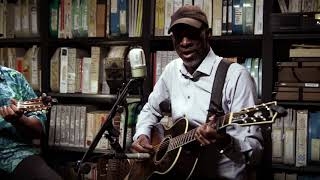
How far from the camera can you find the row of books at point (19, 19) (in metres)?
2.88

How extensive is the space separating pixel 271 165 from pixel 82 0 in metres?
1.56

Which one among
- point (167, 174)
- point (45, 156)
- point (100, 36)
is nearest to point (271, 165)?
Answer: point (167, 174)

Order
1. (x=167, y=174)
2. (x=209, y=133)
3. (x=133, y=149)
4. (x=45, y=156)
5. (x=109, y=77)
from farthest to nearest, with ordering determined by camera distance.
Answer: (x=45, y=156) → (x=109, y=77) → (x=133, y=149) → (x=167, y=174) → (x=209, y=133)

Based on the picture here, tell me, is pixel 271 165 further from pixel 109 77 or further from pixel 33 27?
pixel 33 27

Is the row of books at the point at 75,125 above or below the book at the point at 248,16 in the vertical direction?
below

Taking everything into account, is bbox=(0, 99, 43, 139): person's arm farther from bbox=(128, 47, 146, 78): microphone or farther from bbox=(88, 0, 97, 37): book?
bbox=(128, 47, 146, 78): microphone

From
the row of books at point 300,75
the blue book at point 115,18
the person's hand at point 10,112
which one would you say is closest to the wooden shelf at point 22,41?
the blue book at point 115,18

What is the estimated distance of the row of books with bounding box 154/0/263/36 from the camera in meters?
2.30

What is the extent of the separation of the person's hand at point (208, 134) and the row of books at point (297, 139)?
2.89ft

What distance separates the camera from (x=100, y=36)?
2664 mm

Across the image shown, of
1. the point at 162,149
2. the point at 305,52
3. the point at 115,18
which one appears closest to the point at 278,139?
the point at 305,52

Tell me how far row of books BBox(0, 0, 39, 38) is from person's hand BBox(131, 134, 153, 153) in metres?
1.36

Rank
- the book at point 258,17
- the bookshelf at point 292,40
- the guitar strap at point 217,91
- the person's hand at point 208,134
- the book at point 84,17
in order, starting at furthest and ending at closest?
the book at point 84,17 → the book at point 258,17 → the bookshelf at point 292,40 → the guitar strap at point 217,91 → the person's hand at point 208,134

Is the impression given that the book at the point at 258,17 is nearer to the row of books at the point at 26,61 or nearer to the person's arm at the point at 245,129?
the person's arm at the point at 245,129
